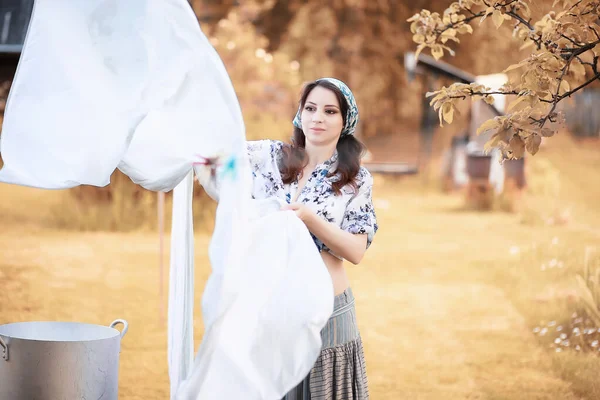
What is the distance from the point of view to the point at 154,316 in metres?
5.45

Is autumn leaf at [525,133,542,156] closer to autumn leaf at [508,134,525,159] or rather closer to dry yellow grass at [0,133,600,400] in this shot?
autumn leaf at [508,134,525,159]

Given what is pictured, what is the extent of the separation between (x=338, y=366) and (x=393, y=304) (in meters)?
3.99

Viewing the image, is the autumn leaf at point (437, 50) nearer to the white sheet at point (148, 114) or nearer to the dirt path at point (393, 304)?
the white sheet at point (148, 114)

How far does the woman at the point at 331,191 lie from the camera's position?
2.22 m

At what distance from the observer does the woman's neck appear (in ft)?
7.55

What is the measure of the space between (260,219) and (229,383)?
0.41 metres

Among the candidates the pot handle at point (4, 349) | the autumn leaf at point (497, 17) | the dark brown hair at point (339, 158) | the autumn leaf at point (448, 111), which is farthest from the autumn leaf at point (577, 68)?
the pot handle at point (4, 349)

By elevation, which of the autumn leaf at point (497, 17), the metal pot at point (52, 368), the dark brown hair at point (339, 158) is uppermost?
the autumn leaf at point (497, 17)

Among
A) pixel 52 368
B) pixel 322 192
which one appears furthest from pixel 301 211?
pixel 52 368

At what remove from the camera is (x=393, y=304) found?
6164 mm

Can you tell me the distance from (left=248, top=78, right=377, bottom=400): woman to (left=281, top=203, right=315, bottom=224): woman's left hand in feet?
0.29

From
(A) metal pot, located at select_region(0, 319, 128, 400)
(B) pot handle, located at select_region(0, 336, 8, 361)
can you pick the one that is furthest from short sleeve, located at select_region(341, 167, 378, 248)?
(B) pot handle, located at select_region(0, 336, 8, 361)

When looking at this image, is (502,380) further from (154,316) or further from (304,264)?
(304,264)

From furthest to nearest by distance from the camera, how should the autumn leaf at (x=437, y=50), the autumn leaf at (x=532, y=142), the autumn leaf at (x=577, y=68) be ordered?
the autumn leaf at (x=437, y=50)
the autumn leaf at (x=577, y=68)
the autumn leaf at (x=532, y=142)
